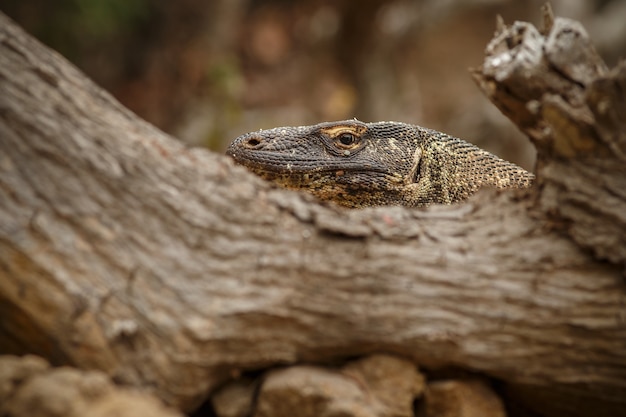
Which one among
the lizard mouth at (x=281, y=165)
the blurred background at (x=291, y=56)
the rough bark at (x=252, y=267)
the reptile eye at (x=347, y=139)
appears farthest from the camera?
the blurred background at (x=291, y=56)

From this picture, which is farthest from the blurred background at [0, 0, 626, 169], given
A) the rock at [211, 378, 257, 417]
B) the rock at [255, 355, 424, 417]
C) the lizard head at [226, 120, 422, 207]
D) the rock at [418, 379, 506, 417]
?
the rock at [211, 378, 257, 417]

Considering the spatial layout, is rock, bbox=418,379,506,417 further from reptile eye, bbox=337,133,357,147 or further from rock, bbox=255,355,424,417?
reptile eye, bbox=337,133,357,147

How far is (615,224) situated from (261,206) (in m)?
1.50

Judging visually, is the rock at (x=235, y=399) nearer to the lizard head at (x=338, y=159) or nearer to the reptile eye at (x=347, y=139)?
the lizard head at (x=338, y=159)

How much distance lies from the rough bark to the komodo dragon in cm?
151

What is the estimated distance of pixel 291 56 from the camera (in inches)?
765

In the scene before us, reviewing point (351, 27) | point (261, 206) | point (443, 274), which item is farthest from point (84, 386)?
point (351, 27)

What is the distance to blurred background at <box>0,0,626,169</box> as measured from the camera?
45.3 ft

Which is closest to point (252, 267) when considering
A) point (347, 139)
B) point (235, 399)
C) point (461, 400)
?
point (235, 399)

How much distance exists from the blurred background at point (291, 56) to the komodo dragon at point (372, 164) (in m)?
7.44

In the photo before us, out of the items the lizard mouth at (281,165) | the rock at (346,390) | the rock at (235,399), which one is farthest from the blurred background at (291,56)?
the rock at (235,399)

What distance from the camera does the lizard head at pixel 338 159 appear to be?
4.90 m

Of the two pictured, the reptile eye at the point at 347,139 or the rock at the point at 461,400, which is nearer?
the rock at the point at 461,400

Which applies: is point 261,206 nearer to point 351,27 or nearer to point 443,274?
point 443,274
